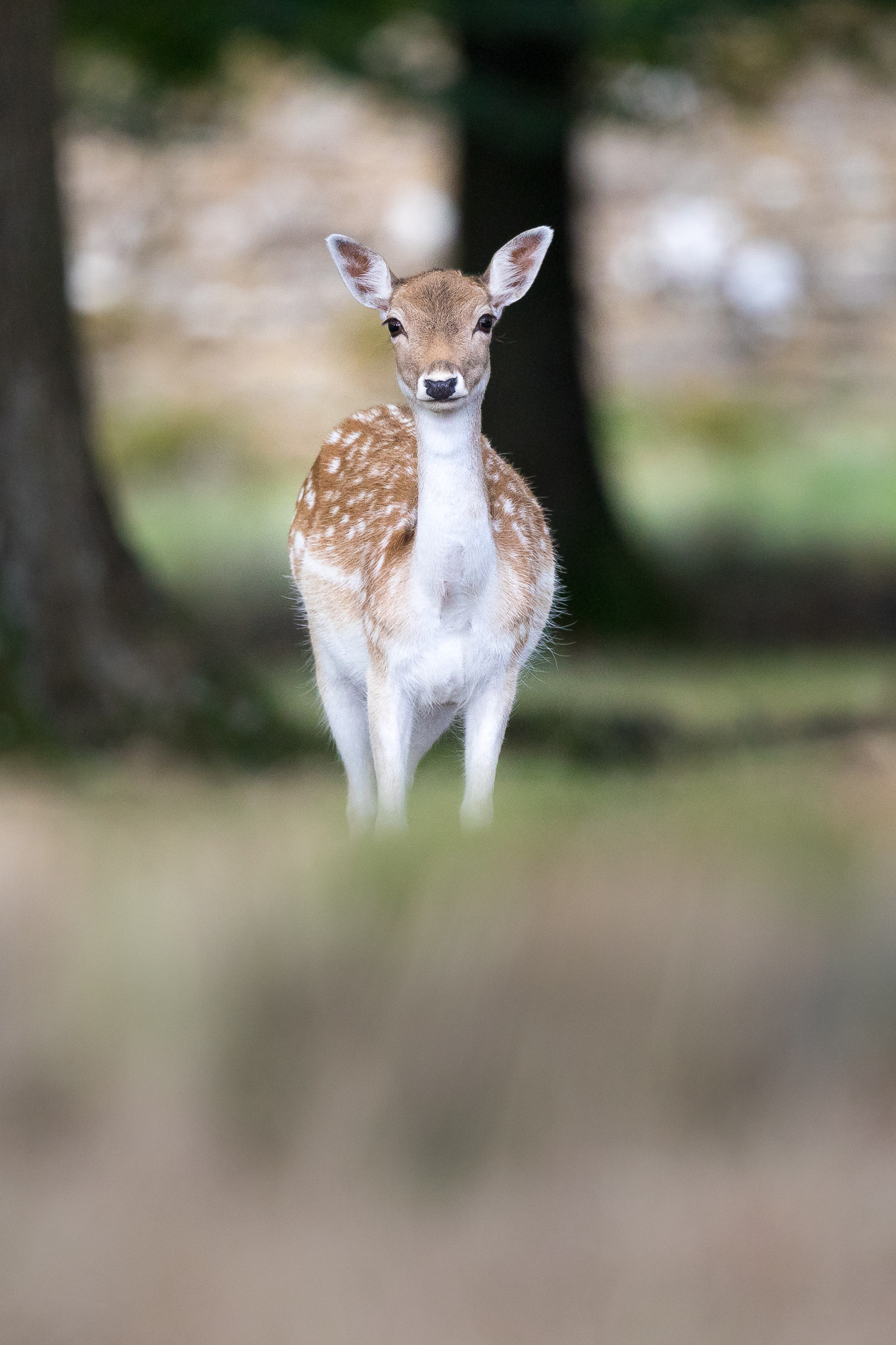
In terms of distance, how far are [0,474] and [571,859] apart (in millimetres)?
4063

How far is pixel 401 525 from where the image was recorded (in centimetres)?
220

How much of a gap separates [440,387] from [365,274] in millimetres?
215

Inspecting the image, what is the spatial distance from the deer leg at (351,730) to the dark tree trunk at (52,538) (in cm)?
316

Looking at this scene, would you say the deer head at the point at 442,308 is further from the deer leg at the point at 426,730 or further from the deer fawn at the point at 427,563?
the deer leg at the point at 426,730

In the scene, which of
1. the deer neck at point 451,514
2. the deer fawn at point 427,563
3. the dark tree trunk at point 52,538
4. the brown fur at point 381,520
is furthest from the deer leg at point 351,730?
the dark tree trunk at point 52,538

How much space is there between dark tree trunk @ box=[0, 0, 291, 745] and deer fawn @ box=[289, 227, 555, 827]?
319 cm

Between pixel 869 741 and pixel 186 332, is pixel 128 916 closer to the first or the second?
pixel 869 741

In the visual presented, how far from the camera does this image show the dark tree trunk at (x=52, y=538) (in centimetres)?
582

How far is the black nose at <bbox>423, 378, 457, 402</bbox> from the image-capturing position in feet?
5.88

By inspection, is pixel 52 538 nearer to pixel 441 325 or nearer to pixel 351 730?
pixel 351 730

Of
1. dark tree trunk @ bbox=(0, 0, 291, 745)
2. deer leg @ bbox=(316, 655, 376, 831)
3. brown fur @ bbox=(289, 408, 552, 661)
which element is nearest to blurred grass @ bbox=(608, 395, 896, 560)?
dark tree trunk @ bbox=(0, 0, 291, 745)

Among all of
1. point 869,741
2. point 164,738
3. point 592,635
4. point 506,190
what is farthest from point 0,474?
point 506,190

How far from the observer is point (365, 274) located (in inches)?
76.0

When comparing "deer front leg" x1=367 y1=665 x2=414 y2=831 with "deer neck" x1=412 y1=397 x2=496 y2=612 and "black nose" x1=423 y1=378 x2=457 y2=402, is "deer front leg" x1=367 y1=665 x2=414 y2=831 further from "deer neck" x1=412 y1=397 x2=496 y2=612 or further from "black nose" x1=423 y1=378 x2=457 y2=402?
"black nose" x1=423 y1=378 x2=457 y2=402
